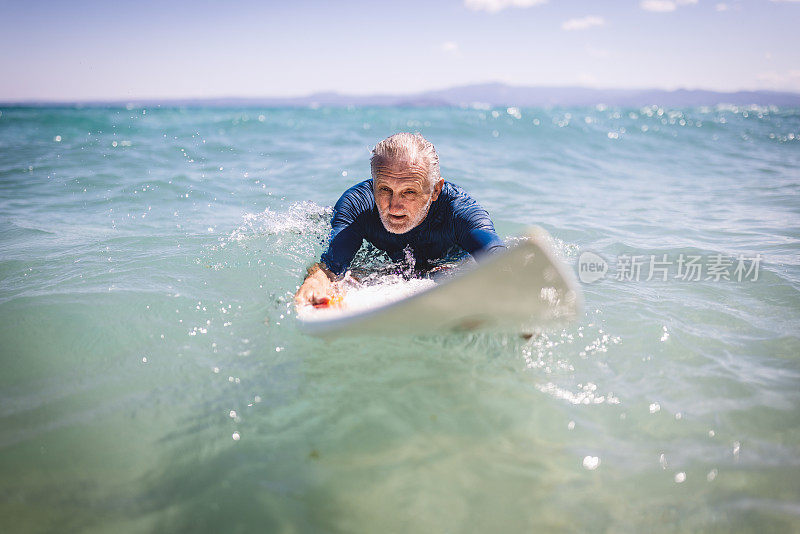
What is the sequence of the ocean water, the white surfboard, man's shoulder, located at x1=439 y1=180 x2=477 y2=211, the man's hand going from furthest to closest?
man's shoulder, located at x1=439 y1=180 x2=477 y2=211 < the man's hand < the white surfboard < the ocean water

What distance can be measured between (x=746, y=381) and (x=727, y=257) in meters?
2.43

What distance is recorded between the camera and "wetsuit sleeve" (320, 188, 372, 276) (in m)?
3.01

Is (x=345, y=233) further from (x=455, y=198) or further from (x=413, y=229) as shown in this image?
(x=455, y=198)

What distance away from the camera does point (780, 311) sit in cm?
320

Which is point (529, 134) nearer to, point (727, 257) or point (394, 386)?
point (727, 257)

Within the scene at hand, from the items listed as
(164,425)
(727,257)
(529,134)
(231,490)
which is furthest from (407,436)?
(529,134)

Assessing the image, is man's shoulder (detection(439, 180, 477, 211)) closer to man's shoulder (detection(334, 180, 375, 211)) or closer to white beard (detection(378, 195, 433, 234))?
white beard (detection(378, 195, 433, 234))

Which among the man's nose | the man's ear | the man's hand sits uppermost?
the man's ear

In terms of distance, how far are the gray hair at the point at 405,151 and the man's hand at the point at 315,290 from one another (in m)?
0.77

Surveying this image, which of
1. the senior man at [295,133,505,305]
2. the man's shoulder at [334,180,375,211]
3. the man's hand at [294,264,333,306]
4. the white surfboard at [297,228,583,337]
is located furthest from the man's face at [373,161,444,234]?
the white surfboard at [297,228,583,337]

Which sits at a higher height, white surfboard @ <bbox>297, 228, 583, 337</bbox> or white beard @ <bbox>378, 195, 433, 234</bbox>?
white beard @ <bbox>378, 195, 433, 234</bbox>

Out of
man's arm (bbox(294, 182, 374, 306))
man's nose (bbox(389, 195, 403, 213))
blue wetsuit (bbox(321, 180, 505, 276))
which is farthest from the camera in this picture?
blue wetsuit (bbox(321, 180, 505, 276))

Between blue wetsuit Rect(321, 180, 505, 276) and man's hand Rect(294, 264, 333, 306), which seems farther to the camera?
blue wetsuit Rect(321, 180, 505, 276)

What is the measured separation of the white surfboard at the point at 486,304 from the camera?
1.90 meters
